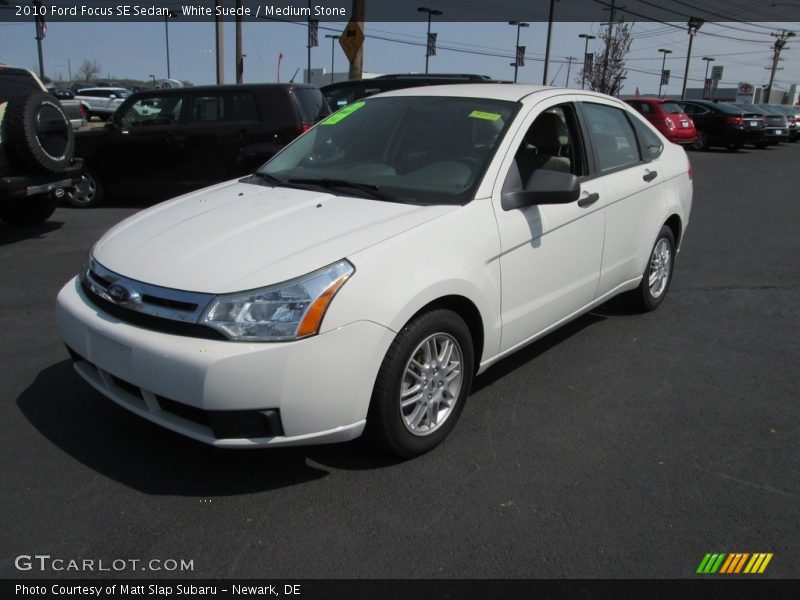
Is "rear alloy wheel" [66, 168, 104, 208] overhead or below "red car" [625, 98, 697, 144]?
below

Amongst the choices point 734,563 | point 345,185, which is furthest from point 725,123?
point 734,563

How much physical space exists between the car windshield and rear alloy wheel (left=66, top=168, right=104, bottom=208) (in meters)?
6.53

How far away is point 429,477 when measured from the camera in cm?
302

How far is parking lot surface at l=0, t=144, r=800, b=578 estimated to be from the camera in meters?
2.53

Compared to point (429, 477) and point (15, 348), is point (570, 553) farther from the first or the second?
point (15, 348)

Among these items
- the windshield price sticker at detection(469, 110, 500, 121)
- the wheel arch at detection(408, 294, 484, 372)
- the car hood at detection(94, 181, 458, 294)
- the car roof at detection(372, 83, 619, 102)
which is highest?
the car roof at detection(372, 83, 619, 102)

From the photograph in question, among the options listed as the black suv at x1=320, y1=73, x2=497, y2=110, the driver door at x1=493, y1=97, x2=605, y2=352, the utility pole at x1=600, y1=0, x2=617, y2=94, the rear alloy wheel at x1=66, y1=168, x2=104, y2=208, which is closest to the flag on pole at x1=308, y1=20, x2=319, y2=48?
the utility pole at x1=600, y1=0, x2=617, y2=94

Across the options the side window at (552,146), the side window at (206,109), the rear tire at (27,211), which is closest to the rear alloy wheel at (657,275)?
the side window at (552,146)

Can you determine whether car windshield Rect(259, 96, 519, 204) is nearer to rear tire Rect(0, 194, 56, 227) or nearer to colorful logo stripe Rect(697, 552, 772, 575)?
colorful logo stripe Rect(697, 552, 772, 575)

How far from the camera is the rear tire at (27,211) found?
7.98m

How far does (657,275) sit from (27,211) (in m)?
7.10

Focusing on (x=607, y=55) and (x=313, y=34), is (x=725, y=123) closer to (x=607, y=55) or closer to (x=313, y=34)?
(x=607, y=55)

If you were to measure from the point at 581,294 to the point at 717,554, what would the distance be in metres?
1.86

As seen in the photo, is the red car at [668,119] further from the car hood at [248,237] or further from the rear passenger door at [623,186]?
the car hood at [248,237]
